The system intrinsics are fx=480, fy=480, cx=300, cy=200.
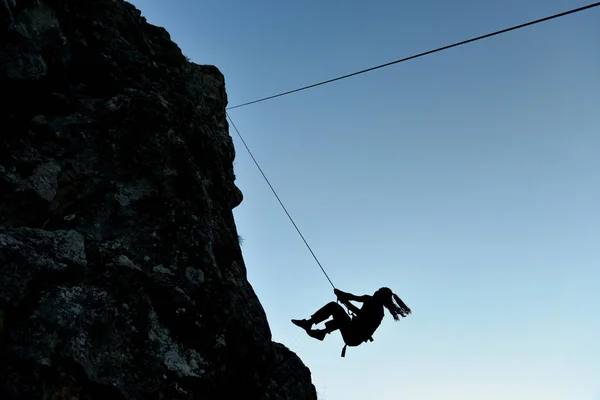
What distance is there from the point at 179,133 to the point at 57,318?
4245 millimetres

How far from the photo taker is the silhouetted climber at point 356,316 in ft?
33.0

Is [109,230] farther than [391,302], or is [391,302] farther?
[391,302]

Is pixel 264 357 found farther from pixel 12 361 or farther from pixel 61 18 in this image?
pixel 61 18

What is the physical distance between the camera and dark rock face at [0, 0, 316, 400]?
5.25m

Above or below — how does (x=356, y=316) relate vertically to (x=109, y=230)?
above

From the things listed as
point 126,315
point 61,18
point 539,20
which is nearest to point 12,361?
point 126,315

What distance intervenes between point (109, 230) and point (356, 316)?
579 cm

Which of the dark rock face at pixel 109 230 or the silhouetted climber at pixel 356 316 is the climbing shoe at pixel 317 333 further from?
the dark rock face at pixel 109 230

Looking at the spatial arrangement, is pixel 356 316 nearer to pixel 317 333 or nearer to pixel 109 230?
pixel 317 333

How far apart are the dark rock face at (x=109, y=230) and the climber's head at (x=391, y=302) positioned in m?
2.85

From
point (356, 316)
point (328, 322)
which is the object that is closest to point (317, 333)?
point (328, 322)

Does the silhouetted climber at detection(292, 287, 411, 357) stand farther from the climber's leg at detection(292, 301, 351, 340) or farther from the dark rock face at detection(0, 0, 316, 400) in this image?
the dark rock face at detection(0, 0, 316, 400)

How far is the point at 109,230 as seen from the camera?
22.5 feet

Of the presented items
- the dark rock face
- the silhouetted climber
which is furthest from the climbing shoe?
the dark rock face
